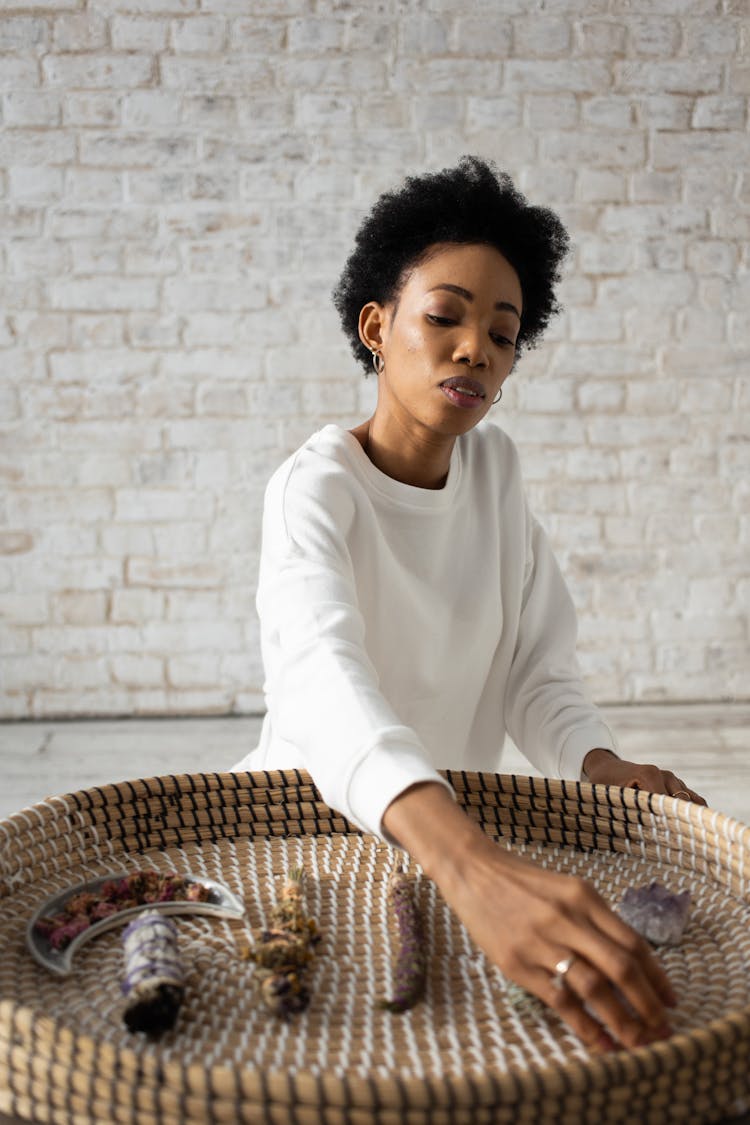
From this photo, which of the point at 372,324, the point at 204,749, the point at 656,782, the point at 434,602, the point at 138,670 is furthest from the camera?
the point at 138,670

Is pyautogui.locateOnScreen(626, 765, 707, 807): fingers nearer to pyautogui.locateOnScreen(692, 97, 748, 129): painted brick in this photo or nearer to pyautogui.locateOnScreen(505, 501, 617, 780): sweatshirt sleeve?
pyautogui.locateOnScreen(505, 501, 617, 780): sweatshirt sleeve

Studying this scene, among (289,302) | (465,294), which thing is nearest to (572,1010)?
(465,294)

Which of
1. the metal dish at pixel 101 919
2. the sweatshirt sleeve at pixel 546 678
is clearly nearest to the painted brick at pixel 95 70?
the sweatshirt sleeve at pixel 546 678

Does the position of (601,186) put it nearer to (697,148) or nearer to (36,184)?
(697,148)

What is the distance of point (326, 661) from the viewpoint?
1.04m

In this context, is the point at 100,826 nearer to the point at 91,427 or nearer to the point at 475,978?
the point at 475,978

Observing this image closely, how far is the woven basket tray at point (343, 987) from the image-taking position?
24.5 inches

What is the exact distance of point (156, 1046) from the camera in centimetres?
72

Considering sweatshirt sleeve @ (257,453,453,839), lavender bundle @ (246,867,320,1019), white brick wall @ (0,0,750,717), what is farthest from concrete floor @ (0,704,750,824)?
lavender bundle @ (246,867,320,1019)

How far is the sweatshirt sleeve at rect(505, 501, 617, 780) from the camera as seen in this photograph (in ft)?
4.75

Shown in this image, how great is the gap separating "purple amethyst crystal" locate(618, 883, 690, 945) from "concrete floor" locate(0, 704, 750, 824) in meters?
2.15

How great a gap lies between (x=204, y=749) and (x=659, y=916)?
2.75m

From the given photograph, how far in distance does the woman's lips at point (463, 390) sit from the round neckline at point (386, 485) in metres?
0.15

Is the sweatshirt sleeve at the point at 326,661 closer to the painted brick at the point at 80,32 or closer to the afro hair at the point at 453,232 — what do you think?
the afro hair at the point at 453,232
